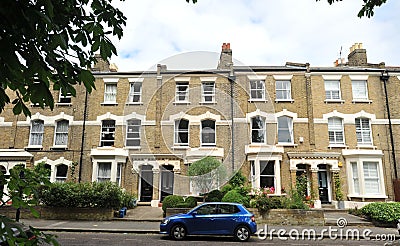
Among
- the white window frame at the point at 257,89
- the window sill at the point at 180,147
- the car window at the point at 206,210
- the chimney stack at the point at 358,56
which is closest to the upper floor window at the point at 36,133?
the window sill at the point at 180,147

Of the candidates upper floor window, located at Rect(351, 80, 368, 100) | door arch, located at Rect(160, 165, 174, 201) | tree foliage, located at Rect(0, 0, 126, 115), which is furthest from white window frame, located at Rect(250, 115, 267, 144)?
tree foliage, located at Rect(0, 0, 126, 115)

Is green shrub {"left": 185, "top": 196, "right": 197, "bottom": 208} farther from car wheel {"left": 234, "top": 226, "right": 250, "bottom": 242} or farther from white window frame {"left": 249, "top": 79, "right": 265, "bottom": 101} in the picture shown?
white window frame {"left": 249, "top": 79, "right": 265, "bottom": 101}

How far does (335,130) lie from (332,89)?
3.10 m

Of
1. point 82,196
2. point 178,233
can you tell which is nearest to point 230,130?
point 82,196

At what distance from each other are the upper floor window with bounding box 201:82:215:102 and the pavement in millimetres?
9276

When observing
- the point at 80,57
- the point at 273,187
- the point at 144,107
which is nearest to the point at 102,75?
the point at 144,107

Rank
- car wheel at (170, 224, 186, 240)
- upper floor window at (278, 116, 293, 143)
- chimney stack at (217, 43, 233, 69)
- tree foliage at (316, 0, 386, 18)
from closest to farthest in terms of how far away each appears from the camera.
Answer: tree foliage at (316, 0, 386, 18) → car wheel at (170, 224, 186, 240) → upper floor window at (278, 116, 293, 143) → chimney stack at (217, 43, 233, 69)

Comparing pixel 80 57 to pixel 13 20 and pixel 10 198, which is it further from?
pixel 10 198

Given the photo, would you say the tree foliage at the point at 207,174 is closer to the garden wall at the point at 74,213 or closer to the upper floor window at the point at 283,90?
the garden wall at the point at 74,213

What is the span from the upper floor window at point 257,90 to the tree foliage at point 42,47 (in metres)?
21.0

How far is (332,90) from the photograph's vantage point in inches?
908

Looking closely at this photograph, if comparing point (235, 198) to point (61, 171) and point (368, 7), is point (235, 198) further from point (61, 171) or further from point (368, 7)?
point (61, 171)

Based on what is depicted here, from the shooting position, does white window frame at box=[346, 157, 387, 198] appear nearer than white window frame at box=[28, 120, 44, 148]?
Yes

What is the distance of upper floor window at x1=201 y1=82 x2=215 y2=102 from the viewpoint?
22.9m
